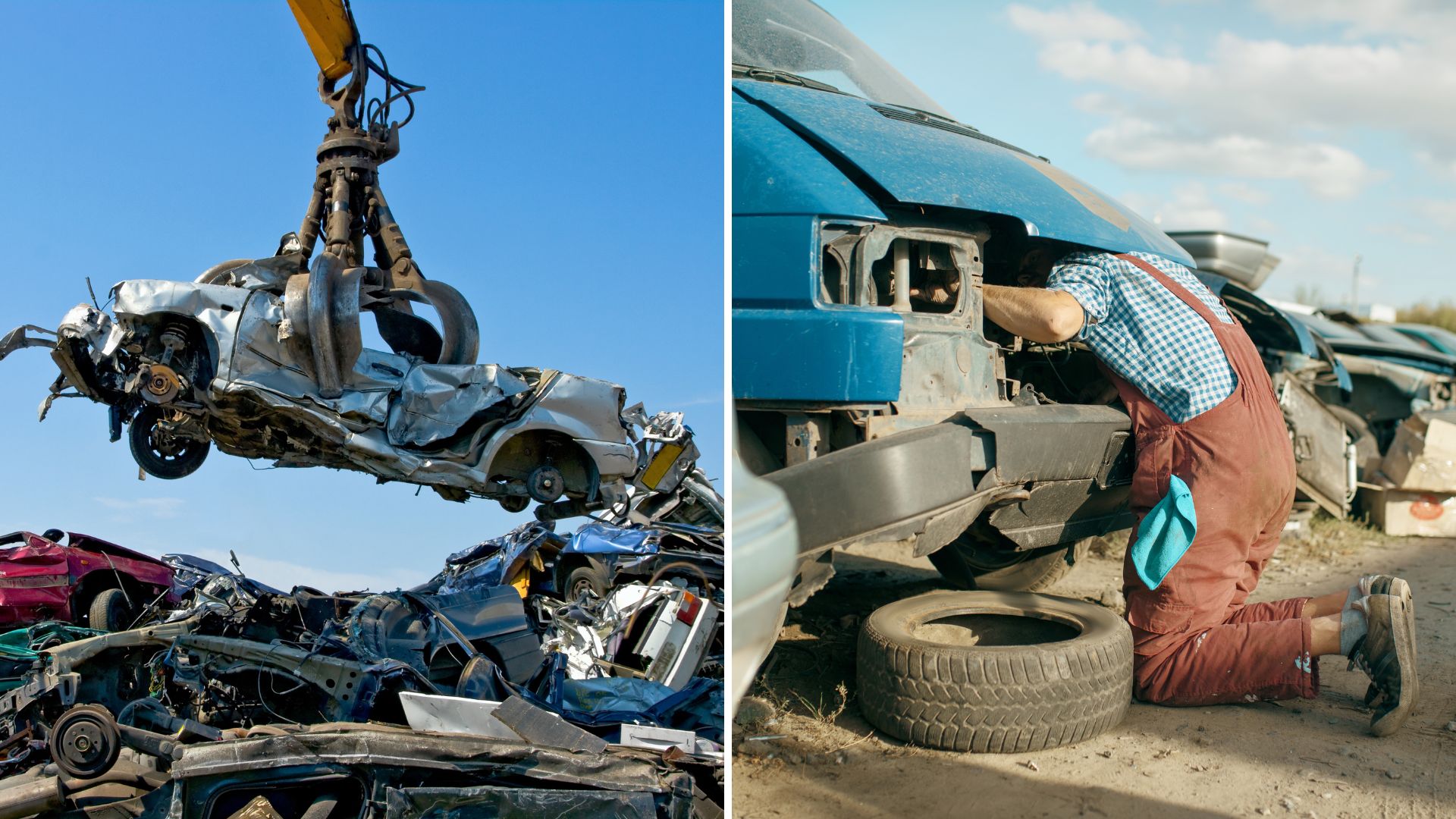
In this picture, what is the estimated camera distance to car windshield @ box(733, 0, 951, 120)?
4461mm

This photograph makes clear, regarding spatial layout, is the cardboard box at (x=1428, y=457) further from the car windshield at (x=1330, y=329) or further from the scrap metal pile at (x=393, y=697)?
the scrap metal pile at (x=393, y=697)

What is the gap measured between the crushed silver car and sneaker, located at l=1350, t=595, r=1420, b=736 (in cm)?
477

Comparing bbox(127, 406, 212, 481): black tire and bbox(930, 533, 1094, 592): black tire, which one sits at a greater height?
bbox(127, 406, 212, 481): black tire

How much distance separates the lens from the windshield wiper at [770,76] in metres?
4.31

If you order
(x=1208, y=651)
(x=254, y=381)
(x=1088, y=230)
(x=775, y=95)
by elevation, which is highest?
(x=775, y=95)

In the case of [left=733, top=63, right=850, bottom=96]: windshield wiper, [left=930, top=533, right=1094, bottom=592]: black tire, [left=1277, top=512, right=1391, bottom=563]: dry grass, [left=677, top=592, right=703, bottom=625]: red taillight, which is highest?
[left=733, top=63, right=850, bottom=96]: windshield wiper

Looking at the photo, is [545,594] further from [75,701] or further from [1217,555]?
[1217,555]

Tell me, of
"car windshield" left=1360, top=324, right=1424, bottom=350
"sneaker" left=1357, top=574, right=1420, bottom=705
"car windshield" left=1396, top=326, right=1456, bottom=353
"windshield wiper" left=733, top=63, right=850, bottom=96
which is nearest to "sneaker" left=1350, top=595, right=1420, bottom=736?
"sneaker" left=1357, top=574, right=1420, bottom=705

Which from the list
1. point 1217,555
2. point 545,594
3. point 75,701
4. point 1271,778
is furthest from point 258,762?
point 545,594

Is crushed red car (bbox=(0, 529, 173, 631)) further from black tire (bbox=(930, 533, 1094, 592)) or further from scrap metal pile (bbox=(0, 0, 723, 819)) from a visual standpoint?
black tire (bbox=(930, 533, 1094, 592))

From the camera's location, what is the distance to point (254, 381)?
673cm

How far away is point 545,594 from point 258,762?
4862 millimetres

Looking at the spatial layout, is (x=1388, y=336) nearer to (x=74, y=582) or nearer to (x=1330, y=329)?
(x=1330, y=329)

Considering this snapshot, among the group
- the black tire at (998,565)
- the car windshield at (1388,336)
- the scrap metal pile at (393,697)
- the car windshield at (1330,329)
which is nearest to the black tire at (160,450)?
the scrap metal pile at (393,697)
